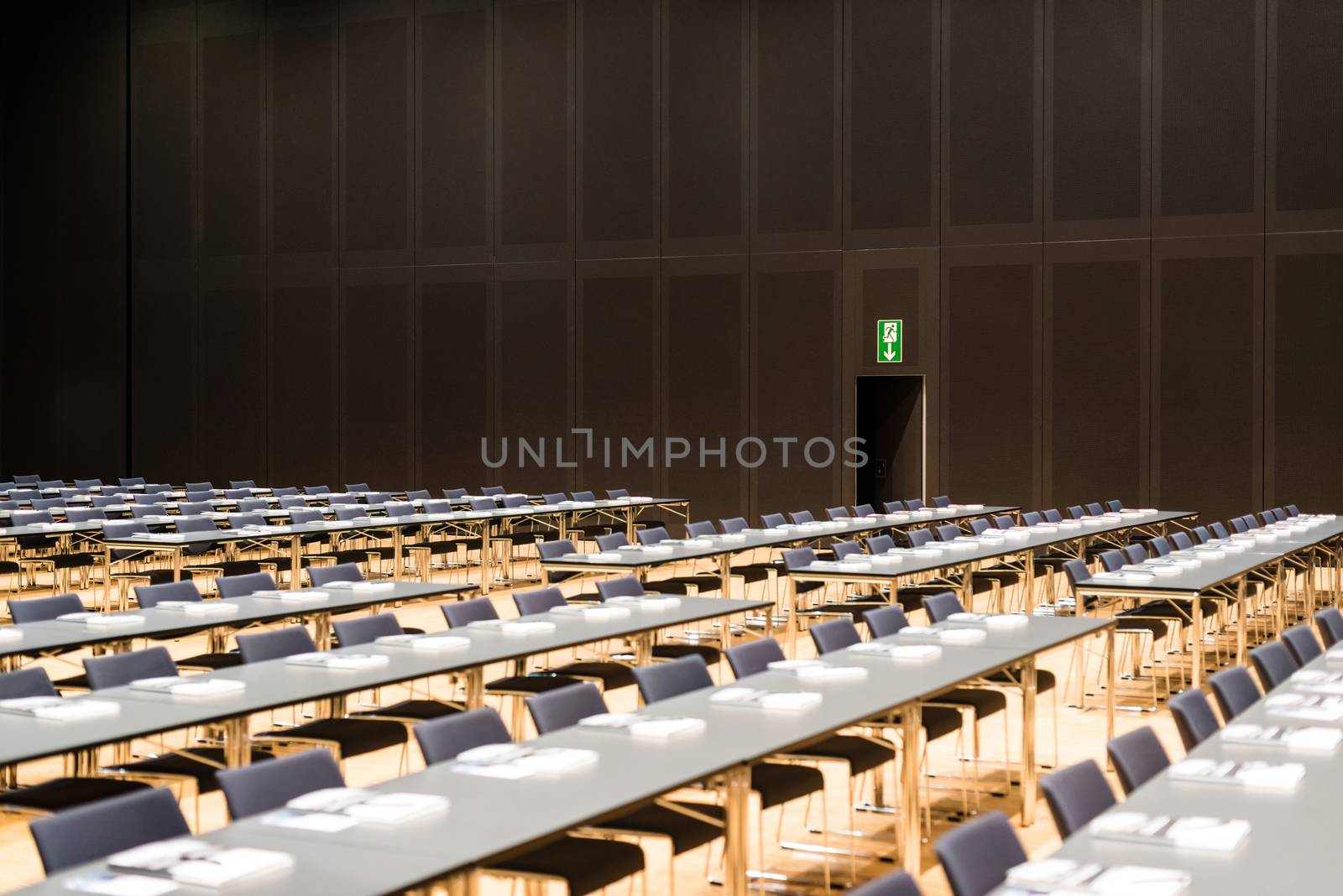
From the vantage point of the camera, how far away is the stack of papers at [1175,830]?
127 inches

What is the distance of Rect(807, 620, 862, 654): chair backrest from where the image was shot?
6449mm

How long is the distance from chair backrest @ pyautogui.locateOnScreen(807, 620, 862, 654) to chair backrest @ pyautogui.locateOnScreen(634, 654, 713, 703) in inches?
32.2

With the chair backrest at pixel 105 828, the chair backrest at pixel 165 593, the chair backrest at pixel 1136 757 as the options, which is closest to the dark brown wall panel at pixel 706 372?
the chair backrest at pixel 165 593

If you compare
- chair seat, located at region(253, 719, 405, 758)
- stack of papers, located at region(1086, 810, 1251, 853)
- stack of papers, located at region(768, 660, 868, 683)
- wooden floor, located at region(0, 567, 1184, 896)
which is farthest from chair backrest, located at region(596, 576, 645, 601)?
stack of papers, located at region(1086, 810, 1251, 853)

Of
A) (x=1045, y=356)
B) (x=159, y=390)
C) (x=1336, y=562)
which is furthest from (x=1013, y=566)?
(x=159, y=390)

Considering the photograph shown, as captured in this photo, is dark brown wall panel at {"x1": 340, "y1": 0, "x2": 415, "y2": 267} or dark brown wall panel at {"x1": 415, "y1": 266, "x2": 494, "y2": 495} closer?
dark brown wall panel at {"x1": 415, "y1": 266, "x2": 494, "y2": 495}

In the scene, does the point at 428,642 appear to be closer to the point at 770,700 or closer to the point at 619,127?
the point at 770,700

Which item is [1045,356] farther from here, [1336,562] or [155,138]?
[155,138]

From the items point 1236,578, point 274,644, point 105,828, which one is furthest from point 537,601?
point 1236,578

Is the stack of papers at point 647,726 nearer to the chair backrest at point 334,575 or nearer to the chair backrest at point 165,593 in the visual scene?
the chair backrest at point 165,593

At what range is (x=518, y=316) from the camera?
21.3m

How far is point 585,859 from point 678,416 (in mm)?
16182

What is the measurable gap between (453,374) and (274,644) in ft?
51.2

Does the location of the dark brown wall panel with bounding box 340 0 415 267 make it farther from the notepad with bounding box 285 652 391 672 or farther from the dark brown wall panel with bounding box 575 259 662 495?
the notepad with bounding box 285 652 391 672
